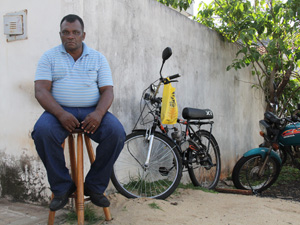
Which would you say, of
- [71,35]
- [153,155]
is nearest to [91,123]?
[71,35]

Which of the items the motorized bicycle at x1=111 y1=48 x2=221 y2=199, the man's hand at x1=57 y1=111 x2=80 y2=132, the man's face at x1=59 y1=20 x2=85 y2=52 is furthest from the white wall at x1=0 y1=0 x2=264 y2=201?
the man's hand at x1=57 y1=111 x2=80 y2=132

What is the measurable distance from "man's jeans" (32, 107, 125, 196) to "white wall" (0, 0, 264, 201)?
3.05 ft

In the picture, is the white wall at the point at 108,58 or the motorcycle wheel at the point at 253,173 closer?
the white wall at the point at 108,58

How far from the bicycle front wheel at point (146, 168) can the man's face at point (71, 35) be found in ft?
4.10

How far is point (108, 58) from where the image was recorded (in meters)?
3.62

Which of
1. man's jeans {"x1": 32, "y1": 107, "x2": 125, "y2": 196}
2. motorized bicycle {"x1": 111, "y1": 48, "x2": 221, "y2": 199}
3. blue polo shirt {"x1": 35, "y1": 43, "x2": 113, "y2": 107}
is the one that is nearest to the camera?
man's jeans {"x1": 32, "y1": 107, "x2": 125, "y2": 196}

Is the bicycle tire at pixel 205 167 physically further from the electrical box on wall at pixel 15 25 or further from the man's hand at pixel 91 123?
the electrical box on wall at pixel 15 25

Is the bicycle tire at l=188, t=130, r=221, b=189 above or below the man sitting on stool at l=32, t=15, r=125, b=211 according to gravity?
below

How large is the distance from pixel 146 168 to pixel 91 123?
4.13ft

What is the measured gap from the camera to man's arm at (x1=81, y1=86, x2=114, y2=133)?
246cm

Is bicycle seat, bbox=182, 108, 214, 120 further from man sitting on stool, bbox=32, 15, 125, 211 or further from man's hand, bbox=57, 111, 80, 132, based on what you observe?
man's hand, bbox=57, 111, 80, 132

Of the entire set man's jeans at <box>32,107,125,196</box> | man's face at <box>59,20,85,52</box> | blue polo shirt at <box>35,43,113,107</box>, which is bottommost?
man's jeans at <box>32,107,125,196</box>

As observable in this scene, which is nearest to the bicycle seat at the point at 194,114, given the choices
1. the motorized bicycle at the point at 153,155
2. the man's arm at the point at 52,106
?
the motorized bicycle at the point at 153,155

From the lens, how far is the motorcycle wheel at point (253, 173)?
15.3 ft
